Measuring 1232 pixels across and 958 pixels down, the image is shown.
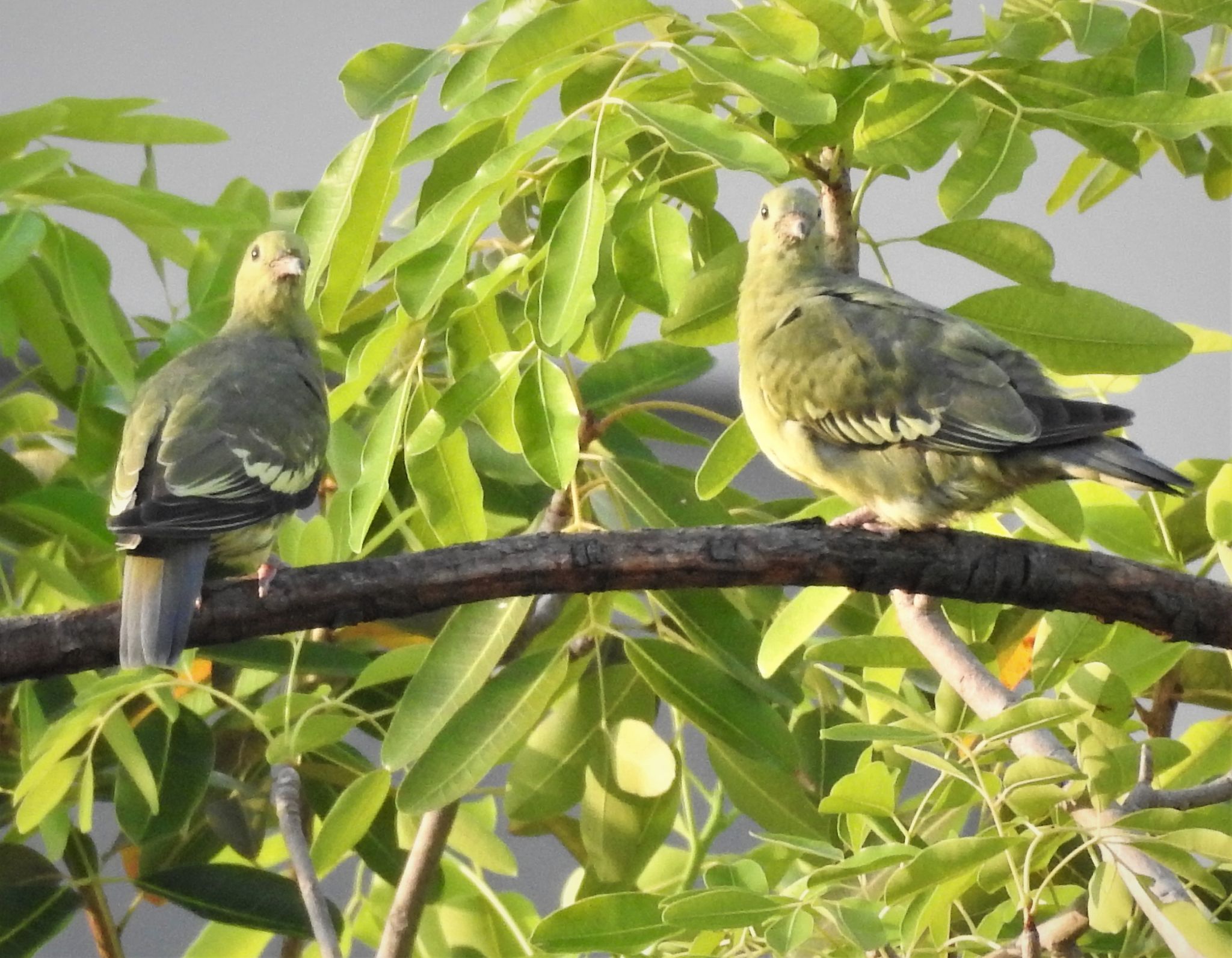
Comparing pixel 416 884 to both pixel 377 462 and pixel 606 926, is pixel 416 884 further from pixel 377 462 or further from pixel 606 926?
pixel 377 462

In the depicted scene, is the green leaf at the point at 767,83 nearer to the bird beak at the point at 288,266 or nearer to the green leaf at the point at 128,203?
the green leaf at the point at 128,203

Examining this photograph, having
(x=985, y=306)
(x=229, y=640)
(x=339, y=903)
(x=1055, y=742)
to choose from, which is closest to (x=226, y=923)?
(x=229, y=640)

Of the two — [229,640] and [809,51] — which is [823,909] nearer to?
[229,640]

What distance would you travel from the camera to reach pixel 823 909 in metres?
0.96

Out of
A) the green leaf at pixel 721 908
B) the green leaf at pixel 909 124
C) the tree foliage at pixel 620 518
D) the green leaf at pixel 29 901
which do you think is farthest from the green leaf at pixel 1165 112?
the green leaf at pixel 29 901

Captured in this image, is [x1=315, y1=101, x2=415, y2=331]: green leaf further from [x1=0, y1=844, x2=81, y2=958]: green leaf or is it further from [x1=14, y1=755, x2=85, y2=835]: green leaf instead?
[x1=0, y1=844, x2=81, y2=958]: green leaf

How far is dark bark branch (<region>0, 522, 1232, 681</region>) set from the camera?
38.6 inches

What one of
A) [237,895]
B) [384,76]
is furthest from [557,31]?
[237,895]

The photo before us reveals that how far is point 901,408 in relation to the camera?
1.23 m

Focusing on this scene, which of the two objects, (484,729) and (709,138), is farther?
(484,729)

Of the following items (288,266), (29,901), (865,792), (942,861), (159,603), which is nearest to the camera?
(942,861)

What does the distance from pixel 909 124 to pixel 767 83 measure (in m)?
0.14

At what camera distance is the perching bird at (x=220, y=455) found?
1.14m

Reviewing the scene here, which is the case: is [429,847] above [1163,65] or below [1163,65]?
below
